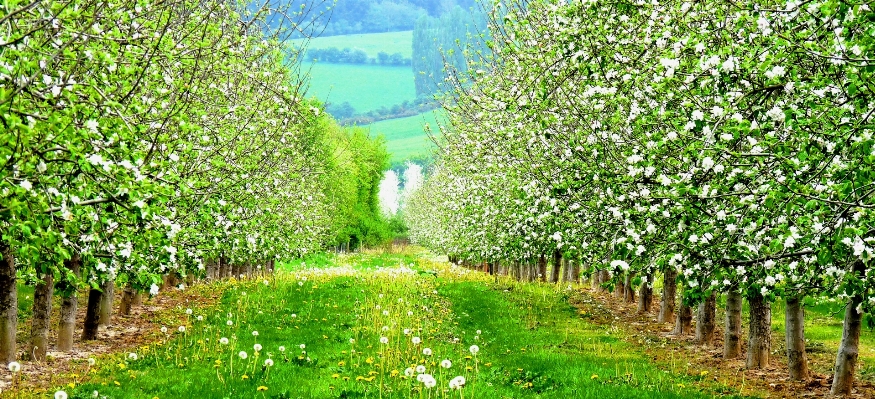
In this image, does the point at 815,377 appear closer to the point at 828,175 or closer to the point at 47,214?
the point at 828,175

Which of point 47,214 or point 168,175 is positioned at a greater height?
point 168,175

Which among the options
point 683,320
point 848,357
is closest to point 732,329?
point 683,320

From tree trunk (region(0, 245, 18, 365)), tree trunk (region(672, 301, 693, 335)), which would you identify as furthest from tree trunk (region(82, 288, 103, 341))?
tree trunk (region(672, 301, 693, 335))

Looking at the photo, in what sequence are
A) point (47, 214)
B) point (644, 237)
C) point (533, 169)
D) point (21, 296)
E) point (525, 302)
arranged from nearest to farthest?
point (47, 214), point (644, 237), point (533, 169), point (21, 296), point (525, 302)

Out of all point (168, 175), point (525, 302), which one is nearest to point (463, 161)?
point (525, 302)

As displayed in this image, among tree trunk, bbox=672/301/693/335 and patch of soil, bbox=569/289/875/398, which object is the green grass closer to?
patch of soil, bbox=569/289/875/398

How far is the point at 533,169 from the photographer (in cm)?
1717

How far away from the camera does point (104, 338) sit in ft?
61.0

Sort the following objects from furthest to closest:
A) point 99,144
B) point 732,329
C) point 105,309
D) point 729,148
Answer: point 105,309, point 732,329, point 729,148, point 99,144

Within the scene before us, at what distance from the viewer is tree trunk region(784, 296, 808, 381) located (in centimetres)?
1455

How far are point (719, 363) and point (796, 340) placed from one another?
8.71 feet

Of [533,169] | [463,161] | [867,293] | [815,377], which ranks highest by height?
[463,161]

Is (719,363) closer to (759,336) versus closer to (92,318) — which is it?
(759,336)

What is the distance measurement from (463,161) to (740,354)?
14.4m
